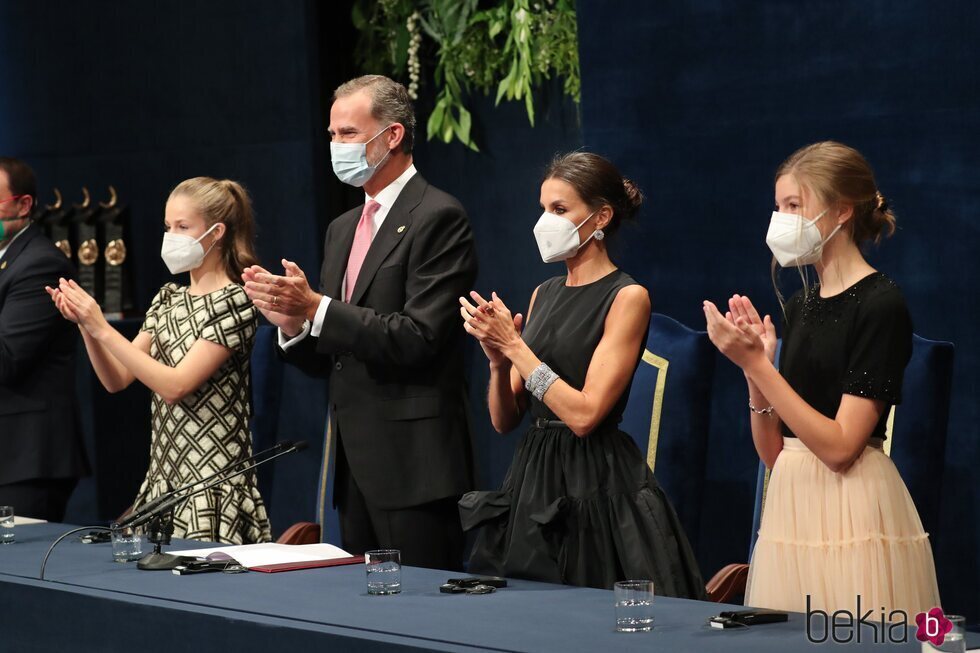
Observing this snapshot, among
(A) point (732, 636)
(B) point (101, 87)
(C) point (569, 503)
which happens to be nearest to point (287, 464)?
(B) point (101, 87)

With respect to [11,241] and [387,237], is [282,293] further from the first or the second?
[11,241]

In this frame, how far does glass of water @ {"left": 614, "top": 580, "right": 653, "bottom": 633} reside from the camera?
2.04 metres

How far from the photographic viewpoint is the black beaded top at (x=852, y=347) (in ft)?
8.38

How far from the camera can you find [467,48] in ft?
15.4

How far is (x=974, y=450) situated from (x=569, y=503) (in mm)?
1073

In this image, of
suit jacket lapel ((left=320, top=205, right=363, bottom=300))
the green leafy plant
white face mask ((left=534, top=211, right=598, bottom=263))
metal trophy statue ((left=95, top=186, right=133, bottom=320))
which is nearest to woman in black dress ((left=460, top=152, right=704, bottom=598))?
white face mask ((left=534, top=211, right=598, bottom=263))

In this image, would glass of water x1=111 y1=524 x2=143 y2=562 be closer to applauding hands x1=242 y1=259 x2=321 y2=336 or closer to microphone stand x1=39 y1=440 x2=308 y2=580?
microphone stand x1=39 y1=440 x2=308 y2=580

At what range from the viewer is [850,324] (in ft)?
8.54

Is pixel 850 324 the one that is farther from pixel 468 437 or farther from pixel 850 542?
pixel 468 437

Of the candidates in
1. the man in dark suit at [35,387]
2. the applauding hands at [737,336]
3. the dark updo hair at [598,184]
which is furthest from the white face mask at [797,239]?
the man in dark suit at [35,387]

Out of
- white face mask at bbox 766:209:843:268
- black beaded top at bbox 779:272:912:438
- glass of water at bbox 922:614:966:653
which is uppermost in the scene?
white face mask at bbox 766:209:843:268

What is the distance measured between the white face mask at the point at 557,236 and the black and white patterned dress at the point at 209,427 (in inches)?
38.5

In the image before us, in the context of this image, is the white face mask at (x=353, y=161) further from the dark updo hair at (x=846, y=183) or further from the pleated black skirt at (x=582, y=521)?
the dark updo hair at (x=846, y=183)

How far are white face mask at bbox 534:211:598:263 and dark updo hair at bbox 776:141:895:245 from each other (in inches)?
20.0
